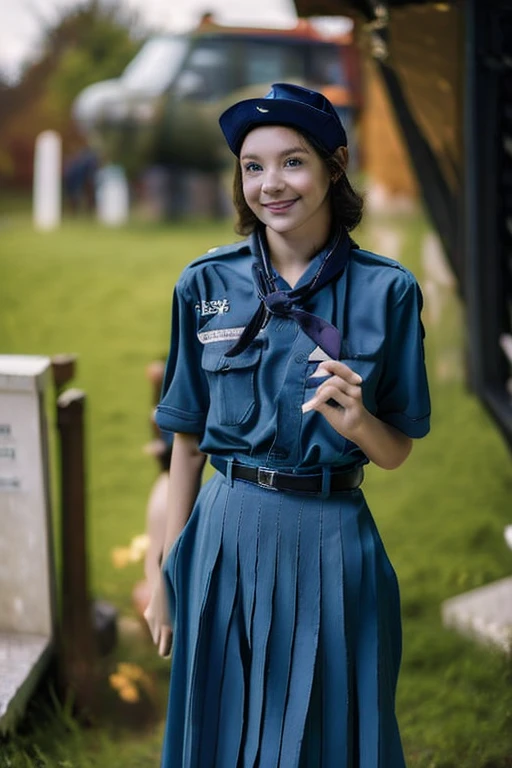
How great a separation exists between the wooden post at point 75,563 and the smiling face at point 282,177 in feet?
5.19

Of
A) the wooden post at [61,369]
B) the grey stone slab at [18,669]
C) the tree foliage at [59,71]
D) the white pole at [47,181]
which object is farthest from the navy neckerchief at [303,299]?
the tree foliage at [59,71]

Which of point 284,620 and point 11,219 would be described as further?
point 11,219

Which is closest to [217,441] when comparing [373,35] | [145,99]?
[373,35]

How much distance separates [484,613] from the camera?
400 centimetres

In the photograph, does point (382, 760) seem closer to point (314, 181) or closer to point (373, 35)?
point (314, 181)

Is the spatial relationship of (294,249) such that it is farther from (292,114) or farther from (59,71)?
(59,71)

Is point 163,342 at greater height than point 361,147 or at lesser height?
lesser

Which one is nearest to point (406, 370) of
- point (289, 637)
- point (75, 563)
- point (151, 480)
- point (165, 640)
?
point (289, 637)

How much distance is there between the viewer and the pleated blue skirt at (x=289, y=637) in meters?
1.97

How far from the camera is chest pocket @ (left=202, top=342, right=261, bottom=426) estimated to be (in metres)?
1.94

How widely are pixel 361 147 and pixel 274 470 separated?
22.8 ft

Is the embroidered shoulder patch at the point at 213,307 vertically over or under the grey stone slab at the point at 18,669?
over

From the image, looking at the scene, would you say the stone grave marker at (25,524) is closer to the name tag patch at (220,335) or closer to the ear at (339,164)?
the name tag patch at (220,335)

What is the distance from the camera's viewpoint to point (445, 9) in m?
3.43
